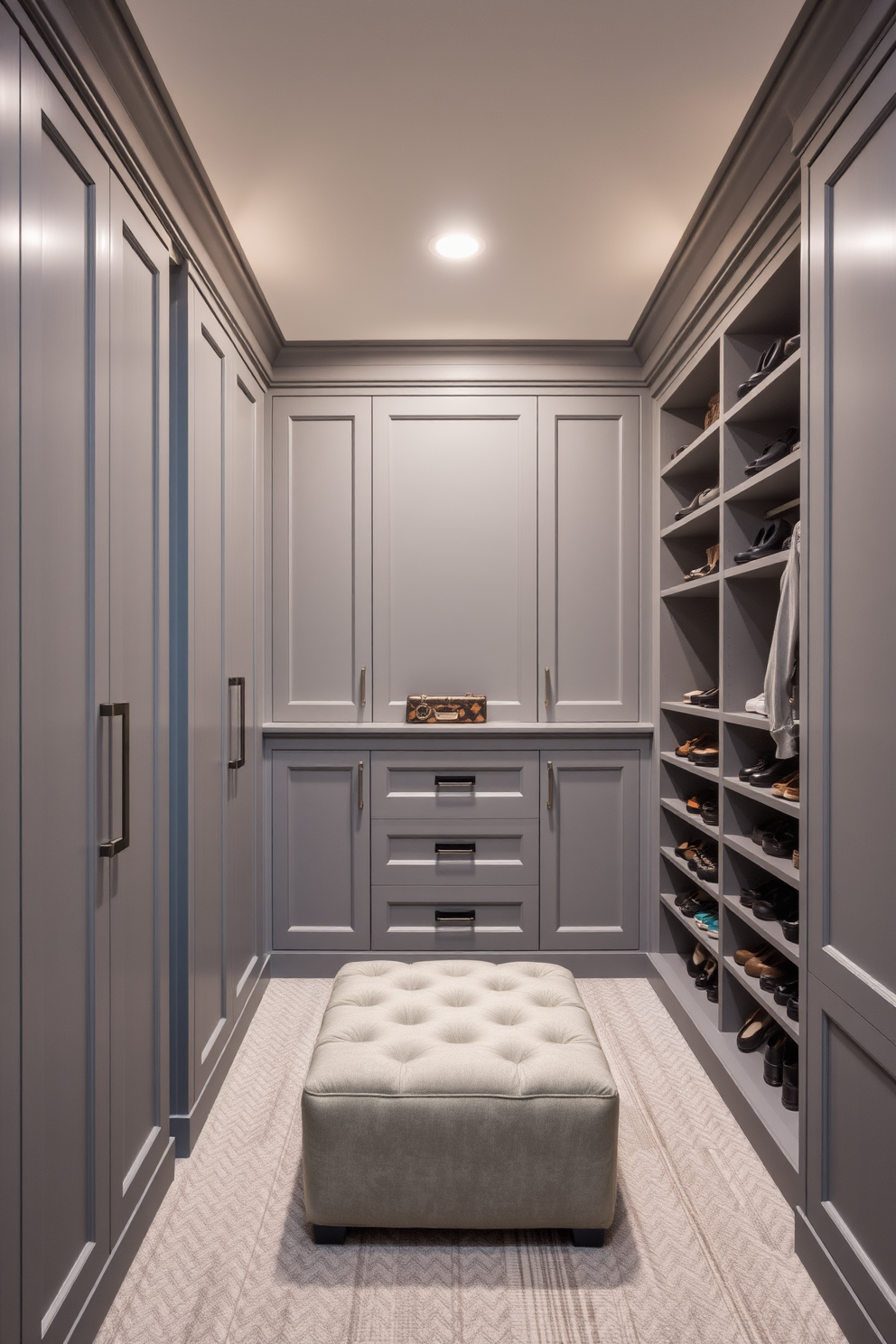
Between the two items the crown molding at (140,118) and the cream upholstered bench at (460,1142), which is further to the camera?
the cream upholstered bench at (460,1142)

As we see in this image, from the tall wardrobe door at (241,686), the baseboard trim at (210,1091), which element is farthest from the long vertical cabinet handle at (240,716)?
the baseboard trim at (210,1091)

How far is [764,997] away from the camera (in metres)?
2.19

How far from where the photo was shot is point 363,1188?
171cm

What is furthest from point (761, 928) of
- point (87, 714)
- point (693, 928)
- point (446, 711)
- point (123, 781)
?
point (87, 714)

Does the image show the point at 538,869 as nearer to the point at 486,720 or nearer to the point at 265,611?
the point at 486,720

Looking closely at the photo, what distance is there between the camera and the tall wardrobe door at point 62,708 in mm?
1280

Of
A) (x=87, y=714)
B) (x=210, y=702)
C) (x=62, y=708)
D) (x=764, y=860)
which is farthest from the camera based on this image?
(x=210, y=702)

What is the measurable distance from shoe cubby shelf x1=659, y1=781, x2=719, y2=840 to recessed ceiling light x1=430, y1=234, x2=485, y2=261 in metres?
1.97

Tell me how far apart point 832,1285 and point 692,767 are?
1.54 metres

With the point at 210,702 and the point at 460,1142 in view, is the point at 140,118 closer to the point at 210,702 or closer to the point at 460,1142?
the point at 210,702

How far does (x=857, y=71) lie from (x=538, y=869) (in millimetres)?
2675

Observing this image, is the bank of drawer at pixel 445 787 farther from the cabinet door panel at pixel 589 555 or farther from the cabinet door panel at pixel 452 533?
the cabinet door panel at pixel 589 555

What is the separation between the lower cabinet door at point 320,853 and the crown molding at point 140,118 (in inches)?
67.8

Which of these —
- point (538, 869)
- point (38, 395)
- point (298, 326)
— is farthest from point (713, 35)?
point (538, 869)
